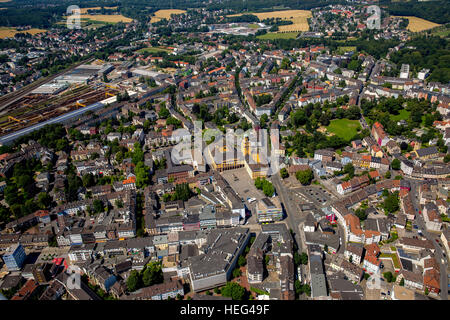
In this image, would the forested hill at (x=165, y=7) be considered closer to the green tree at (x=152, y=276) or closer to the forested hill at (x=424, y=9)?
the forested hill at (x=424, y=9)

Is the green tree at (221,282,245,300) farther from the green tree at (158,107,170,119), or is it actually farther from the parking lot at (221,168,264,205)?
the green tree at (158,107,170,119)

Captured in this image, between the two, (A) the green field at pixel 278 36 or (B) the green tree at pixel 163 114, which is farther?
(A) the green field at pixel 278 36

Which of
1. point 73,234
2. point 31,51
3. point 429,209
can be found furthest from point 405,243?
point 31,51

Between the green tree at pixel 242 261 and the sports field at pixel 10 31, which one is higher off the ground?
the sports field at pixel 10 31

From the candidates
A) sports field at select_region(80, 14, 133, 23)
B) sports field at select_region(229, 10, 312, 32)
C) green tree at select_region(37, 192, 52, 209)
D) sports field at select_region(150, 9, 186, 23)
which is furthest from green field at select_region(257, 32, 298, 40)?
green tree at select_region(37, 192, 52, 209)

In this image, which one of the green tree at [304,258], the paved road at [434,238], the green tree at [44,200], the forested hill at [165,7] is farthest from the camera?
the forested hill at [165,7]

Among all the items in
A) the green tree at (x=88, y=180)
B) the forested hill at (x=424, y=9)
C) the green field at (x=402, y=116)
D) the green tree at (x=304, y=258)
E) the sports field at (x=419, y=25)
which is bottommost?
the green tree at (x=304, y=258)

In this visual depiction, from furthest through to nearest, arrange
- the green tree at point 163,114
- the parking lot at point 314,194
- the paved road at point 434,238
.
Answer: the green tree at point 163,114
the parking lot at point 314,194
the paved road at point 434,238

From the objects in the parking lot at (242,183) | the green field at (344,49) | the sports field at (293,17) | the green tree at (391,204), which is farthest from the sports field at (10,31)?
the green tree at (391,204)
